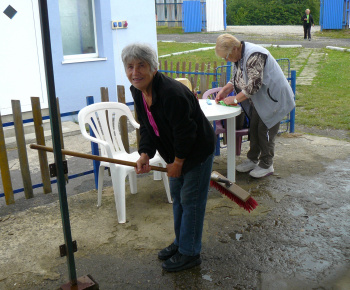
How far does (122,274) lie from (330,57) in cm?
1527

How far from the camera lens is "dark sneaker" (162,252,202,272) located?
337 centimetres

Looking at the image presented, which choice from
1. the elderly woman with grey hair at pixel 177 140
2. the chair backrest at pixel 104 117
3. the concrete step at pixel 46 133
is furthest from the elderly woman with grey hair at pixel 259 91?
the concrete step at pixel 46 133

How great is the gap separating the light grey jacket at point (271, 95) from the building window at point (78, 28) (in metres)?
4.56

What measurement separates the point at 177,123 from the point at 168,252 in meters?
1.23

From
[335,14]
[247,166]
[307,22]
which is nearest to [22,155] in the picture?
[247,166]

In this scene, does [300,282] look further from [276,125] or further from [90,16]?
[90,16]

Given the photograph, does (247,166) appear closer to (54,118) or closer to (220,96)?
(220,96)

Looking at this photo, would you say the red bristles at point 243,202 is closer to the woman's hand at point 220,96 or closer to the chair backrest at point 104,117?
the chair backrest at point 104,117

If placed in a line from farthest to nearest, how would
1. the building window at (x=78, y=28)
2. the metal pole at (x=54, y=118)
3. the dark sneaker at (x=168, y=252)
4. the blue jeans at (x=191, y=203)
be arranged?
the building window at (x=78, y=28), the dark sneaker at (x=168, y=252), the blue jeans at (x=191, y=203), the metal pole at (x=54, y=118)

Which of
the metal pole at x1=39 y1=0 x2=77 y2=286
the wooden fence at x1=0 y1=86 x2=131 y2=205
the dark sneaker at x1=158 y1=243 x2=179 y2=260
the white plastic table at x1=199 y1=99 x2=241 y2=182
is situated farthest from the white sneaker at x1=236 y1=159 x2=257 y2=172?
the metal pole at x1=39 y1=0 x2=77 y2=286

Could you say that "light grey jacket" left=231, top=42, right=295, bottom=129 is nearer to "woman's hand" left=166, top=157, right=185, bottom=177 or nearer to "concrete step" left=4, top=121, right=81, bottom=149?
"woman's hand" left=166, top=157, right=185, bottom=177

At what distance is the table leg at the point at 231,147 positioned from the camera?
5059 millimetres

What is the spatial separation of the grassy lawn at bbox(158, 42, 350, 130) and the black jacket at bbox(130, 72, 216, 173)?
5.24 meters

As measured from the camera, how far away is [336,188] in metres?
4.94
